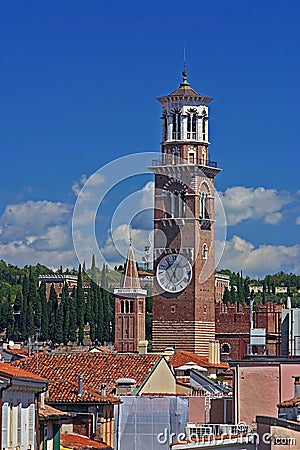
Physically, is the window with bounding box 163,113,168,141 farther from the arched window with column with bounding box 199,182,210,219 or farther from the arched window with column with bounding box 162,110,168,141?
the arched window with column with bounding box 199,182,210,219

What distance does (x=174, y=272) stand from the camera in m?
95.1

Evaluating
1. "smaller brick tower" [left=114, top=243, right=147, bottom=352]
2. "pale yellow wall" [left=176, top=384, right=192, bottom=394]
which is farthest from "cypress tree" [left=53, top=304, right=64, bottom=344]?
"pale yellow wall" [left=176, top=384, right=192, bottom=394]

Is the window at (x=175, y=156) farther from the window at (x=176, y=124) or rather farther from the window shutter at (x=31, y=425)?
the window shutter at (x=31, y=425)

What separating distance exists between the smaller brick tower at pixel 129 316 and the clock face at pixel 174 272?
16153 millimetres

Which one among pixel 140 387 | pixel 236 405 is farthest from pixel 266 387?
pixel 140 387

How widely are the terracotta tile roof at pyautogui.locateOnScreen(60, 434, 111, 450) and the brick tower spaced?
66.2 m

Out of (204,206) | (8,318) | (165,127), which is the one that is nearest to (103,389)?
(204,206)

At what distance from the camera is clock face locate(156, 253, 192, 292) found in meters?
94.9

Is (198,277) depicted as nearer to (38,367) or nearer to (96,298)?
(96,298)

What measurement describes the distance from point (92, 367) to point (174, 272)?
2257 inches

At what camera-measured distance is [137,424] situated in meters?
32.5

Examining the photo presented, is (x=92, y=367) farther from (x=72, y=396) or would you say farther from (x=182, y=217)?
(x=182, y=217)

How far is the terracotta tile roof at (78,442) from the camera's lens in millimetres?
25177

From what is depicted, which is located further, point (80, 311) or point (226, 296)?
point (226, 296)
